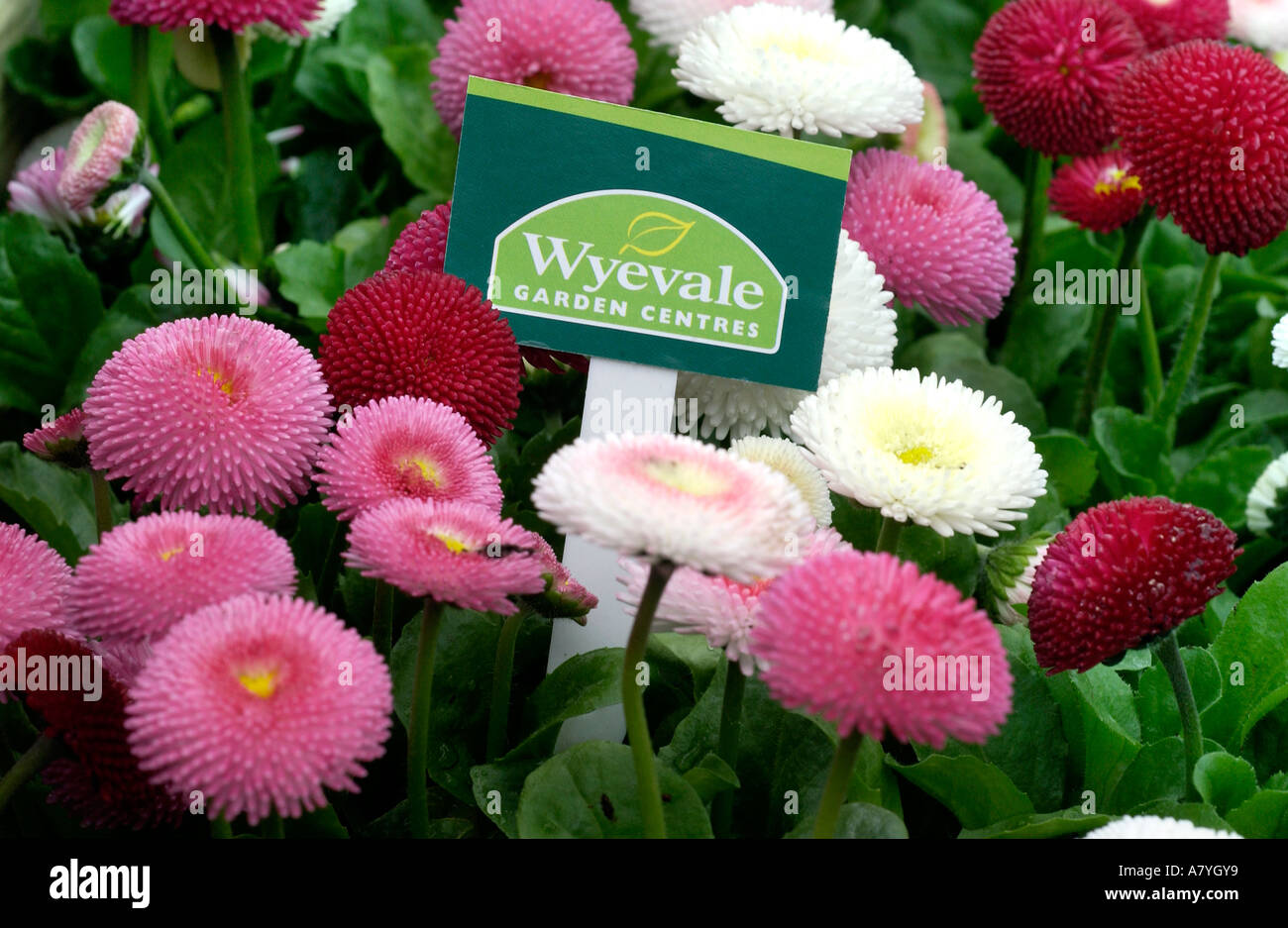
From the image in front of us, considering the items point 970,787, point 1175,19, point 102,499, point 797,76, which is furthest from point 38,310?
point 1175,19

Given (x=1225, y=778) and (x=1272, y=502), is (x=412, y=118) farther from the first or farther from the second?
(x=1225, y=778)

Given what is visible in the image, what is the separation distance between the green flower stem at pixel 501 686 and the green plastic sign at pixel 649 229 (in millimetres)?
246

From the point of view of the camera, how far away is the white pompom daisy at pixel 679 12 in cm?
144

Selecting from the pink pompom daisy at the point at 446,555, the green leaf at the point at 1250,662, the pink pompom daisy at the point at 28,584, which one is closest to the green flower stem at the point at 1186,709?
the green leaf at the point at 1250,662

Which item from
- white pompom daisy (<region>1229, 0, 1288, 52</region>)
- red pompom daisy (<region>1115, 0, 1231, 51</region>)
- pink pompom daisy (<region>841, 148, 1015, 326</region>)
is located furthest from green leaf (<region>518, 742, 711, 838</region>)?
white pompom daisy (<region>1229, 0, 1288, 52</region>)

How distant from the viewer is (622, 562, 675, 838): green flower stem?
690mm

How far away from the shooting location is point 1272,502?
1.14 meters

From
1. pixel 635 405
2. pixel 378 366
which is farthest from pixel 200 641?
pixel 635 405

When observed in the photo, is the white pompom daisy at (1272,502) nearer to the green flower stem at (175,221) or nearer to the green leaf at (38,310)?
the green flower stem at (175,221)

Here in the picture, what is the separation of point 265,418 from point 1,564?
204 millimetres

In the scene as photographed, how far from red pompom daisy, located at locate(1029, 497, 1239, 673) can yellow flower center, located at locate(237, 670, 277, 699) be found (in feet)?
1.70

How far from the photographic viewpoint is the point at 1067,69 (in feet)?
4.56

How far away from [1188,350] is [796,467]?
2.24 ft
